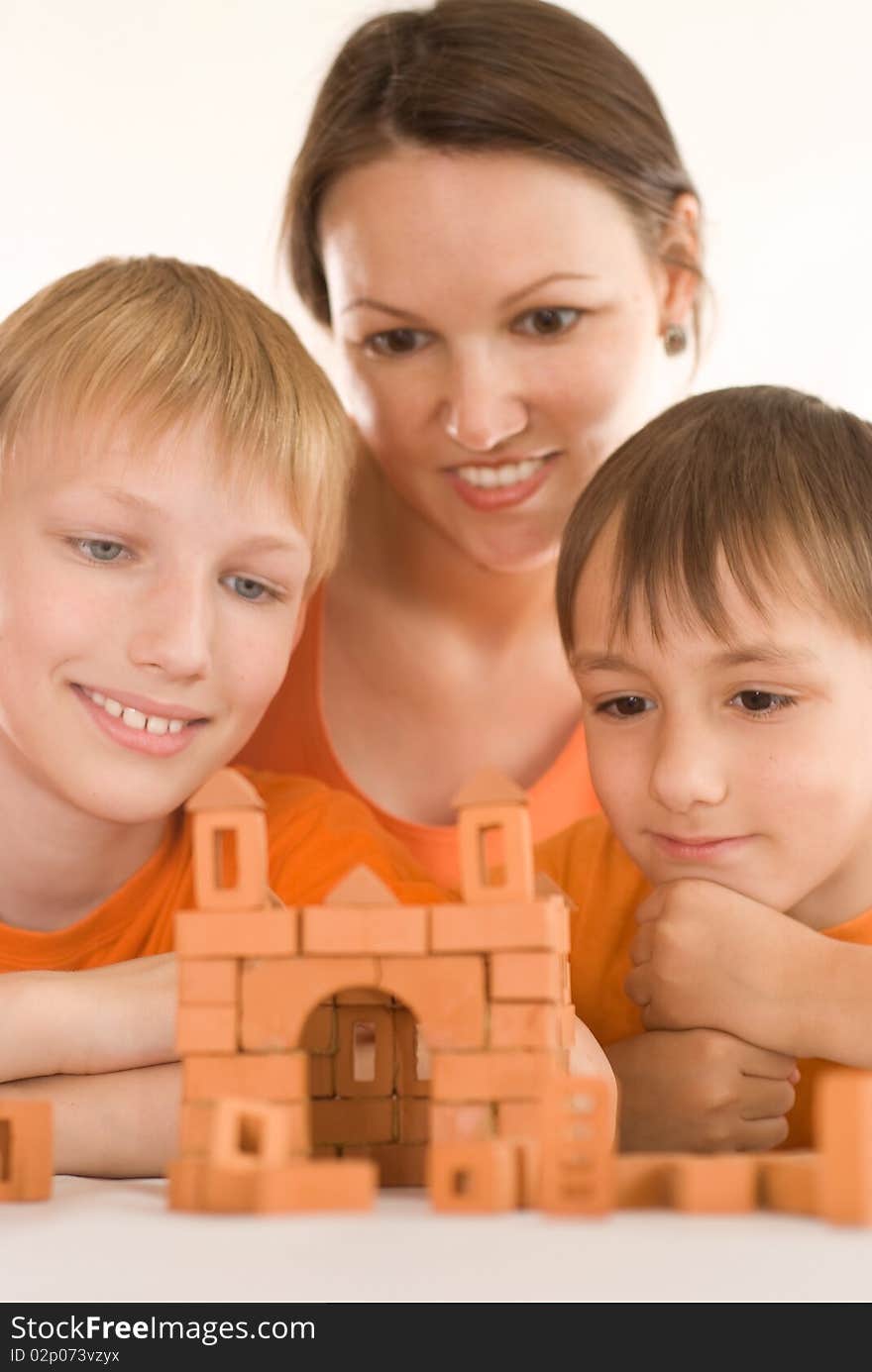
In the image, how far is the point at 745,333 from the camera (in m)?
2.76

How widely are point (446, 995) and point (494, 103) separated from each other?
1.07 m

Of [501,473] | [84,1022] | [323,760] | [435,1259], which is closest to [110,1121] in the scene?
[84,1022]

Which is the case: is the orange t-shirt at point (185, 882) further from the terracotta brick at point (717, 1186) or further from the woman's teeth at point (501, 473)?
the terracotta brick at point (717, 1186)

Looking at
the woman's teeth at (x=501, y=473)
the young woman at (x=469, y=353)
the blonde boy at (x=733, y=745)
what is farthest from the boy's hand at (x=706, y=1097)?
the woman's teeth at (x=501, y=473)

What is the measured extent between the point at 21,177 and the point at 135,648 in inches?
59.8

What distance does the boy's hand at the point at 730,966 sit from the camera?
1.41m

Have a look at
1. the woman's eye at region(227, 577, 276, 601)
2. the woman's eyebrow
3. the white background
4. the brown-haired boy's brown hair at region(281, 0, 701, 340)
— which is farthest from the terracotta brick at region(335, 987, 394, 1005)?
the white background

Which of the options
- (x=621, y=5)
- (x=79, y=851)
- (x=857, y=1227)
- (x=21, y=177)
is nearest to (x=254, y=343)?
(x=79, y=851)

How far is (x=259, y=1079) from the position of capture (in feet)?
3.55

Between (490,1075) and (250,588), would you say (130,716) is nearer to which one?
(250,588)

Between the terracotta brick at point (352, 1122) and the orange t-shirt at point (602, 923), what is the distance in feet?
1.39

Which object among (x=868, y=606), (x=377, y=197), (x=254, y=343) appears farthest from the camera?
(x=377, y=197)

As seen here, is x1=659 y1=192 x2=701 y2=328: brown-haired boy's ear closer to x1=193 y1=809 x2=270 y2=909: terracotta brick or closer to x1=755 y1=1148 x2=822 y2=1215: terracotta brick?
x1=193 y1=809 x2=270 y2=909: terracotta brick

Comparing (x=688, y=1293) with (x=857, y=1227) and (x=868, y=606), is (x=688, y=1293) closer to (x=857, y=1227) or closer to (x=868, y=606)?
(x=857, y=1227)
